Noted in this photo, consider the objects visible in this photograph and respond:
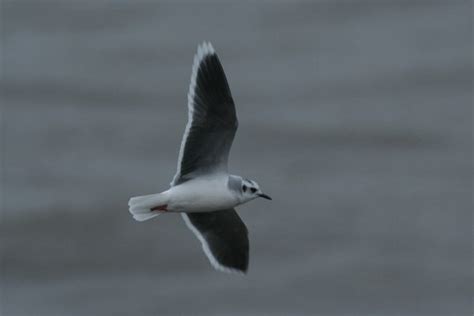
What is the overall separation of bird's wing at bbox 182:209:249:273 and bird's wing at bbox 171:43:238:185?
47 centimetres

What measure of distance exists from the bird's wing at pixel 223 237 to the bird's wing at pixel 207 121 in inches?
18.4

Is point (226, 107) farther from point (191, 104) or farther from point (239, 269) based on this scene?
point (239, 269)

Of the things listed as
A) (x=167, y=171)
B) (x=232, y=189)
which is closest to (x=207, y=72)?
(x=232, y=189)

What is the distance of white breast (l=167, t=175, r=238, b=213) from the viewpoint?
19.3 ft

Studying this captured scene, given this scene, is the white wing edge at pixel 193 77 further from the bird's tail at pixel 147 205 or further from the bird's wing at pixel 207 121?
the bird's tail at pixel 147 205

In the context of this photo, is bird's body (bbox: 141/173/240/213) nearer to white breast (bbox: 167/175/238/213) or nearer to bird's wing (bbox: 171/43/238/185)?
white breast (bbox: 167/175/238/213)

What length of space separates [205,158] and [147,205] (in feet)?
1.34

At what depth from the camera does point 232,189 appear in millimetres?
5973

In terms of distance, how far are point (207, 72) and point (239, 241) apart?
109 cm

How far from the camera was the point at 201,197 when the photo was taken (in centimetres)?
588

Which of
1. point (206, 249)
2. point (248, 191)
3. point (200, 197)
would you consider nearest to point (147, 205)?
point (200, 197)

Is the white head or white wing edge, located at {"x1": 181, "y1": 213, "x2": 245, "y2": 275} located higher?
the white head

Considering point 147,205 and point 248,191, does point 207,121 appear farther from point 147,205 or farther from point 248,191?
point 147,205

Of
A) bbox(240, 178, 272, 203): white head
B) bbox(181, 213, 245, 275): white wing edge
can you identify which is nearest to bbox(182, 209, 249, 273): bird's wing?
bbox(181, 213, 245, 275): white wing edge
